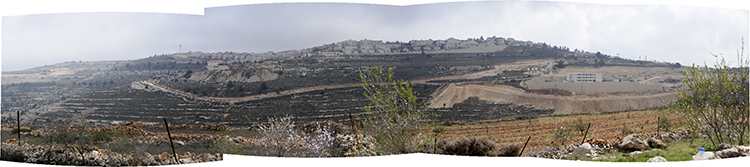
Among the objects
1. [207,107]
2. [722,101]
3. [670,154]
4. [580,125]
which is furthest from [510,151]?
[207,107]

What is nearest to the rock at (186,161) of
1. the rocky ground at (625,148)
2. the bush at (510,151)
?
the bush at (510,151)

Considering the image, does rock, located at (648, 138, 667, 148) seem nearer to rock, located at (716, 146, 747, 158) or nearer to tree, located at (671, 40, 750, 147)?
tree, located at (671, 40, 750, 147)

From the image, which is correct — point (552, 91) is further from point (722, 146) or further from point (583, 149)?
point (722, 146)

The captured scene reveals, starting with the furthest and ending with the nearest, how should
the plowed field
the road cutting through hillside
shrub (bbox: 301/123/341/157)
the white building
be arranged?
the road cutting through hillside, the white building, the plowed field, shrub (bbox: 301/123/341/157)

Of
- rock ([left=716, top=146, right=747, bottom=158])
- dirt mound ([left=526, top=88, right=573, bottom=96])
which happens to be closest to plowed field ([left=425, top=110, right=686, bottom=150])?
dirt mound ([left=526, top=88, right=573, bottom=96])

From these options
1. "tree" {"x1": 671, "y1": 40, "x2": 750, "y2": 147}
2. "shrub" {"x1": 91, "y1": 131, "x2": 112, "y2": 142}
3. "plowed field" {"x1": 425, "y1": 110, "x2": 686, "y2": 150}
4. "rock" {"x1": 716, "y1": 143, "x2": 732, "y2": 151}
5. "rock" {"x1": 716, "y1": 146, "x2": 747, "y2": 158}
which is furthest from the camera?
"shrub" {"x1": 91, "y1": 131, "x2": 112, "y2": 142}

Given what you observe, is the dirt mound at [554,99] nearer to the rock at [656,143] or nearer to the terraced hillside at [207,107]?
the terraced hillside at [207,107]
